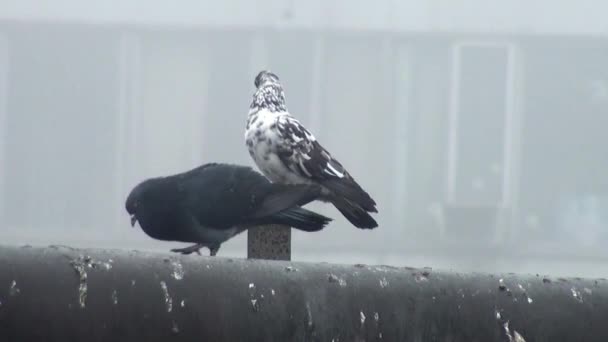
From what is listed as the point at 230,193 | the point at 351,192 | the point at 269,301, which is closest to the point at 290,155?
the point at 351,192

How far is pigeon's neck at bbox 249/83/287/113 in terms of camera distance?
452 cm

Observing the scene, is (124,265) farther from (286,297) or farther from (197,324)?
(286,297)

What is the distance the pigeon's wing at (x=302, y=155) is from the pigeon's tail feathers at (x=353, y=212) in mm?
200

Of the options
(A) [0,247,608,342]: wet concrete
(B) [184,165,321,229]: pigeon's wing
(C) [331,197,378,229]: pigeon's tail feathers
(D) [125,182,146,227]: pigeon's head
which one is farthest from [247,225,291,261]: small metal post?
(C) [331,197,378,229]: pigeon's tail feathers

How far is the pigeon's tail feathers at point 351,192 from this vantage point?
13.6 ft

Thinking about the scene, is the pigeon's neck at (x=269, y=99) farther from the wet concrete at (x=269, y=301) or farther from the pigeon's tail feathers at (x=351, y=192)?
the wet concrete at (x=269, y=301)

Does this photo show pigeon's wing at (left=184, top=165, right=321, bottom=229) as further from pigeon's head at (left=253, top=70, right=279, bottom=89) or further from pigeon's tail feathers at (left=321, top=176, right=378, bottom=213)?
pigeon's head at (left=253, top=70, right=279, bottom=89)

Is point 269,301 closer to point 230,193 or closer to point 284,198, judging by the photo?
point 284,198

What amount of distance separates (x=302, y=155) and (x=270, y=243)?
5.76ft

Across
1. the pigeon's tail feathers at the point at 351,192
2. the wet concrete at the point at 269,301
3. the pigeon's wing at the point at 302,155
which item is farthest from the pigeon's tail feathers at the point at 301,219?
the pigeon's wing at the point at 302,155

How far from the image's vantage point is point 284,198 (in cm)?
293

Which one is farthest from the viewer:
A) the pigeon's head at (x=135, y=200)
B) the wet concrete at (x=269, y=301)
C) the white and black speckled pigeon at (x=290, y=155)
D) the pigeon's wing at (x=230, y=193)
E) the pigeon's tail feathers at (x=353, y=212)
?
the white and black speckled pigeon at (x=290, y=155)

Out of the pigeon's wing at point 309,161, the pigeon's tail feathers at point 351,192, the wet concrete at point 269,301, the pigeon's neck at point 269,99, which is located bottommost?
the wet concrete at point 269,301

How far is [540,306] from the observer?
1970mm
